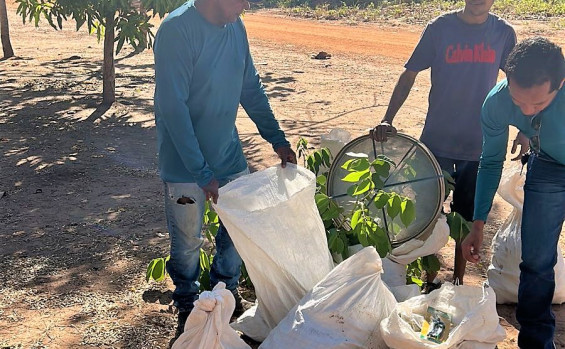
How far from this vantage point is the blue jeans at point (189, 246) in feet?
9.82

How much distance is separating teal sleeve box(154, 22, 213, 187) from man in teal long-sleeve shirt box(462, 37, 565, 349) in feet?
3.72

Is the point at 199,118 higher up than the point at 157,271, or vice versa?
the point at 199,118

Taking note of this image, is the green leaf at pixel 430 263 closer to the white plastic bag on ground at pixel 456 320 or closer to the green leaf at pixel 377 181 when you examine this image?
the green leaf at pixel 377 181

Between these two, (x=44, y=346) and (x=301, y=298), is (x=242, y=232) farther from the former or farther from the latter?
(x=44, y=346)

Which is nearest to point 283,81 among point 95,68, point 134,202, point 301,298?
point 95,68

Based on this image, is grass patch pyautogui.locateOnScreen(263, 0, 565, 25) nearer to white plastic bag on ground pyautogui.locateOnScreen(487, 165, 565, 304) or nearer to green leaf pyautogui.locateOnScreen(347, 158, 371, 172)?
white plastic bag on ground pyautogui.locateOnScreen(487, 165, 565, 304)

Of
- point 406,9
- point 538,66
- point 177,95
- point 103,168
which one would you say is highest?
point 538,66

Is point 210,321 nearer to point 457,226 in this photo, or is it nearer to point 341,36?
point 457,226

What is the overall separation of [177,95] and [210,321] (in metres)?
0.86

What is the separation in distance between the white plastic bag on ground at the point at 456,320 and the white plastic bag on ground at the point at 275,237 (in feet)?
1.41

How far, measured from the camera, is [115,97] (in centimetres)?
911

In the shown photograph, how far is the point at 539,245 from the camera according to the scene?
2.83m

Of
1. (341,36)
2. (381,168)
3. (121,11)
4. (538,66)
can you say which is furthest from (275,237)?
(341,36)

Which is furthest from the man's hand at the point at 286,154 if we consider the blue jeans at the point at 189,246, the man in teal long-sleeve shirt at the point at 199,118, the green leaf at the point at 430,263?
the green leaf at the point at 430,263
